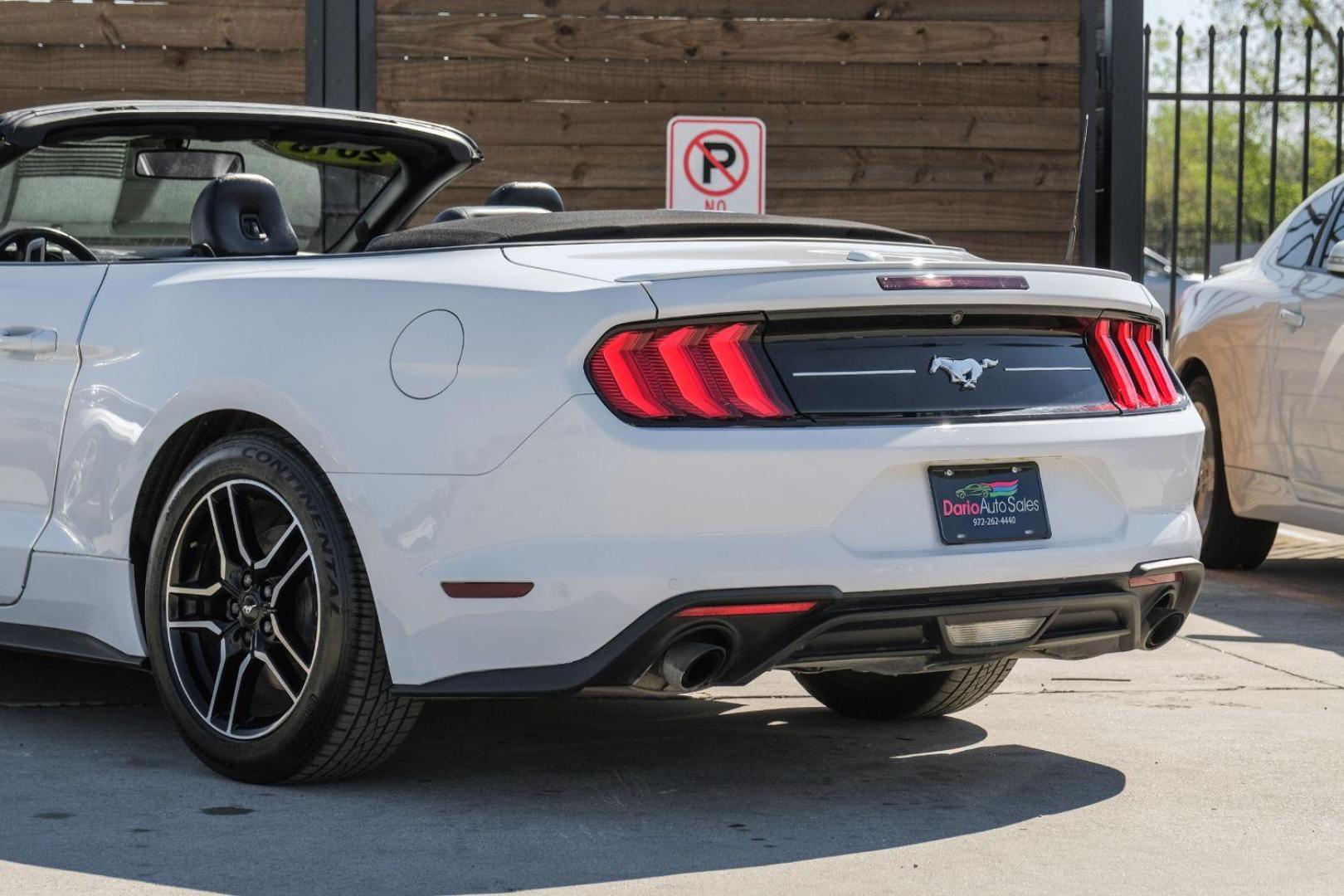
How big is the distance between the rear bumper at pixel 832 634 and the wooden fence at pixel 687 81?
22.0 feet

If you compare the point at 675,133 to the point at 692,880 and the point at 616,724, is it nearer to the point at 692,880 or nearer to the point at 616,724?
the point at 616,724

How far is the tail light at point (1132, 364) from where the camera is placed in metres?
4.62

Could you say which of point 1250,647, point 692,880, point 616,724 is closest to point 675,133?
point 1250,647

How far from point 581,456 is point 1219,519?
5.34 metres

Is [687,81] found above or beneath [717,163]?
above

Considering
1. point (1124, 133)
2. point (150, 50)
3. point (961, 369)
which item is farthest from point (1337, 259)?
point (150, 50)

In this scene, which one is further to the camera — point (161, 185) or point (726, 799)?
point (161, 185)

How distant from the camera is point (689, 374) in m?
4.09

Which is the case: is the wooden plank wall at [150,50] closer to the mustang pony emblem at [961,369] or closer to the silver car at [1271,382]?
the silver car at [1271,382]

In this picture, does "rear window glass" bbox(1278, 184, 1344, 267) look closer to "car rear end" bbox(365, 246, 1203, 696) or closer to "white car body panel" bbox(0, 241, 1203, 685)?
"white car body panel" bbox(0, 241, 1203, 685)

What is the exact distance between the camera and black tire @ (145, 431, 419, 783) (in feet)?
14.0

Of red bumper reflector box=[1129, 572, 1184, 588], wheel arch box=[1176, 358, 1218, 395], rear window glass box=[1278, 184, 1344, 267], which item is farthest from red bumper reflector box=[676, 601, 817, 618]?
wheel arch box=[1176, 358, 1218, 395]

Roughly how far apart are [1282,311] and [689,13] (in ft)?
13.1

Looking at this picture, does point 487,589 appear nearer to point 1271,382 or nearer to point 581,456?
point 581,456
